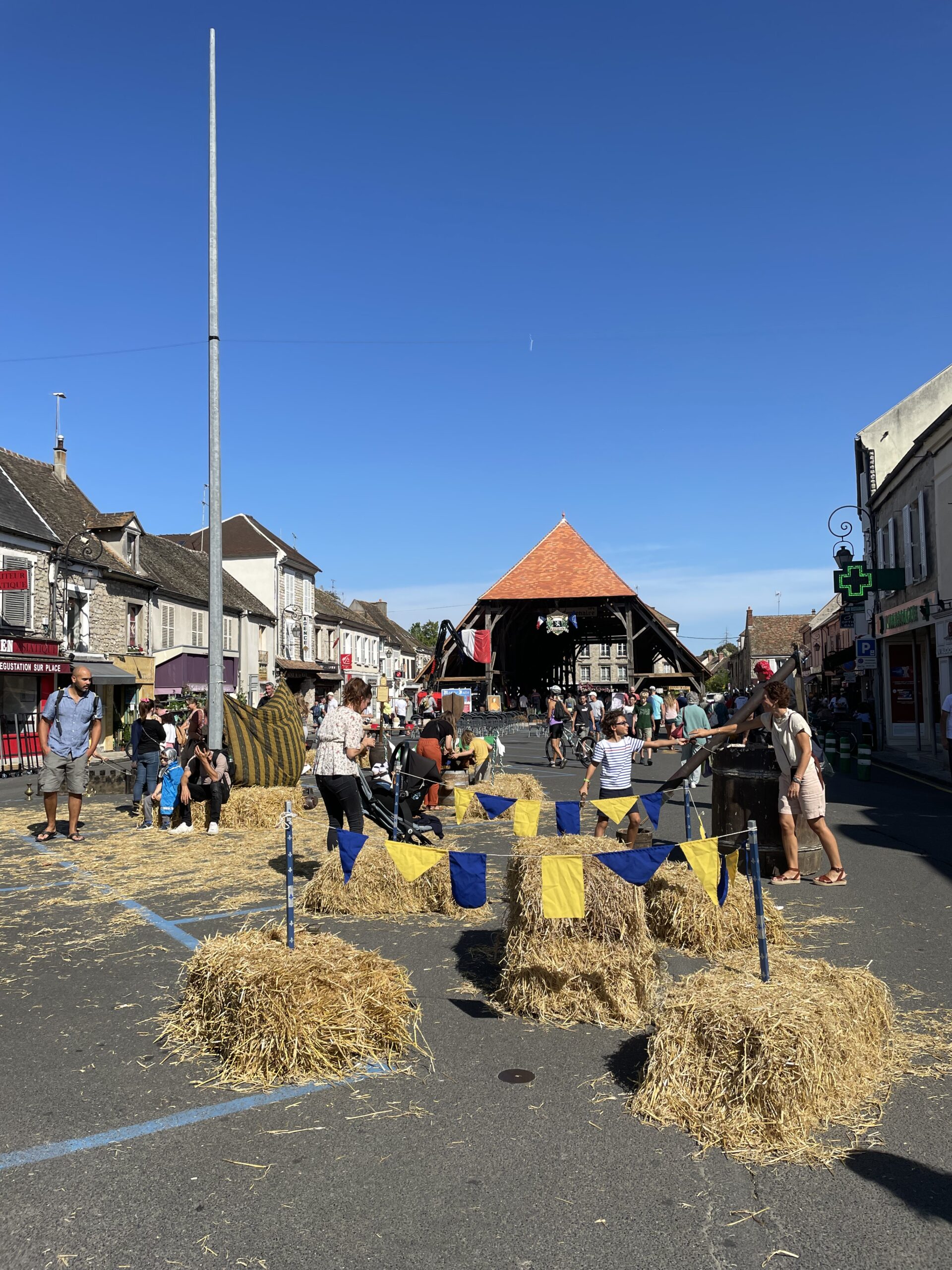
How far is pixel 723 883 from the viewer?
564cm

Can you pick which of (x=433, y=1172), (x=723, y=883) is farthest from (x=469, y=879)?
(x=433, y=1172)

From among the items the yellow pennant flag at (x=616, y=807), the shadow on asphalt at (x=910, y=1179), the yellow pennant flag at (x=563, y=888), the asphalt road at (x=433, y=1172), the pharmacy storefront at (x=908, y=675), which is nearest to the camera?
the asphalt road at (x=433, y=1172)

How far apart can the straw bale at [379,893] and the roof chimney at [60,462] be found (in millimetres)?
27744

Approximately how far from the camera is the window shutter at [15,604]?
79.4 ft

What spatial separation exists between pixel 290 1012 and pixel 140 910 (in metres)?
3.46

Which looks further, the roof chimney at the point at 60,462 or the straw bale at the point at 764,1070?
the roof chimney at the point at 60,462

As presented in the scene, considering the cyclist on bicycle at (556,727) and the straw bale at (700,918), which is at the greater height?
the cyclist on bicycle at (556,727)

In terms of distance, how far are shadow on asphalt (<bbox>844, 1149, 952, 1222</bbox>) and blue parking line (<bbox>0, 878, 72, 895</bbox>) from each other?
22.4 ft

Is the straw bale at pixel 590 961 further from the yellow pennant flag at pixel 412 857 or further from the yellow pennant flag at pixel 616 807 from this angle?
the yellow pennant flag at pixel 616 807

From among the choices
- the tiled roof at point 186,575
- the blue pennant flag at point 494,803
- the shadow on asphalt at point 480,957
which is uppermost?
the tiled roof at point 186,575

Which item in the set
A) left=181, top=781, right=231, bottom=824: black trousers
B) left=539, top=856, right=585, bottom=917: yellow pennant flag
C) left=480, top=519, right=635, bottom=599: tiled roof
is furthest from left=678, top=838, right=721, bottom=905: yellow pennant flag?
left=480, top=519, right=635, bottom=599: tiled roof

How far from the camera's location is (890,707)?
24938 mm

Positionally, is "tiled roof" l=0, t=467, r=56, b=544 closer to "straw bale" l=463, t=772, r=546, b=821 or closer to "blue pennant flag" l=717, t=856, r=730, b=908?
"straw bale" l=463, t=772, r=546, b=821

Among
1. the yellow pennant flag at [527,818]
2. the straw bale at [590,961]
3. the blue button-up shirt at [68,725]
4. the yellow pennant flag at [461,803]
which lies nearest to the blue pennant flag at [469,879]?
the straw bale at [590,961]
